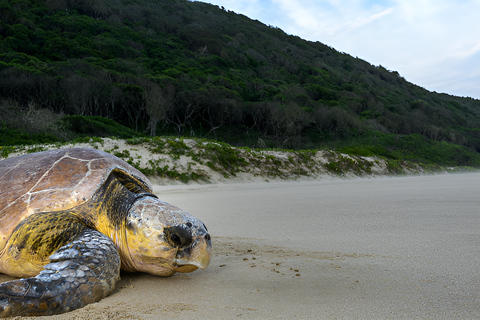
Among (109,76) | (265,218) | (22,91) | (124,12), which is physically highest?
(124,12)

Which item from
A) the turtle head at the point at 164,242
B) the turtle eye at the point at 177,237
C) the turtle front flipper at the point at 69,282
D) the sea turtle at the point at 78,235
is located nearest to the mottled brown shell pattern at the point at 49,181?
the sea turtle at the point at 78,235

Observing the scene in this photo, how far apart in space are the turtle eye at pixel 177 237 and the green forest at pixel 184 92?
49.3 feet

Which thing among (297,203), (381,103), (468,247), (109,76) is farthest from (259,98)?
(468,247)

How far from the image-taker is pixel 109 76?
121 feet

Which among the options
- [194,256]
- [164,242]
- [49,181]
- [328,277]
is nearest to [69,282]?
[164,242]

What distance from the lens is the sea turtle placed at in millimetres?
1799

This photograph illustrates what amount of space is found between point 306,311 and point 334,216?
10.7 ft

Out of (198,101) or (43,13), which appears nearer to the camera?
(198,101)

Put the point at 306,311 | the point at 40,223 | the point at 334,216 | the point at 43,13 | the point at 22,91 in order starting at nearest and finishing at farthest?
the point at 306,311, the point at 40,223, the point at 334,216, the point at 22,91, the point at 43,13

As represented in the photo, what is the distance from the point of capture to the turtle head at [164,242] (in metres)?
2.19

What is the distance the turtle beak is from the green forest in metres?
15.1

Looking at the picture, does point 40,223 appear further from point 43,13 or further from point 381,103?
point 43,13

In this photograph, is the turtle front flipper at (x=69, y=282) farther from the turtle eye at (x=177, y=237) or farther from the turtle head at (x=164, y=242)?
the turtle eye at (x=177, y=237)

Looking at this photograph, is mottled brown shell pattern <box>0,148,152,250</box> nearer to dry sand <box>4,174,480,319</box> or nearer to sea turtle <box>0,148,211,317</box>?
sea turtle <box>0,148,211,317</box>
